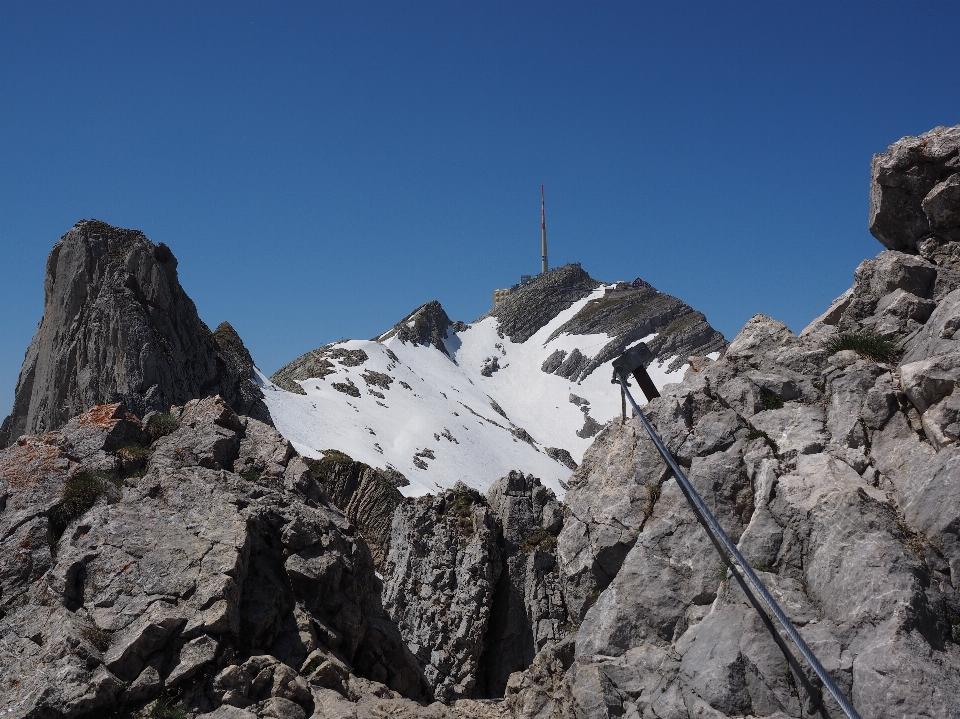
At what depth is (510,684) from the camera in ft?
40.1

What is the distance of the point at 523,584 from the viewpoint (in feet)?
60.2

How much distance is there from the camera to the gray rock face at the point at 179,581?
10094 mm

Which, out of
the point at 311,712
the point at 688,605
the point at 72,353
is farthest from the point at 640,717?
the point at 72,353

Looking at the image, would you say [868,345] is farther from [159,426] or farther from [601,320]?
[601,320]

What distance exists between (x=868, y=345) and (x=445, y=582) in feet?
36.5

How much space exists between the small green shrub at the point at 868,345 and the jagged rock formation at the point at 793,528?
4 centimetres

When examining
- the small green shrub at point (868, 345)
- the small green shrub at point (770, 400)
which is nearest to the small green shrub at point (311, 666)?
the small green shrub at point (770, 400)

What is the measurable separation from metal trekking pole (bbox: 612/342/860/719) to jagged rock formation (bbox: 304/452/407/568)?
25789 mm

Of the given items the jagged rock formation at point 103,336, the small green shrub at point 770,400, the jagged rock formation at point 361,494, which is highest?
the jagged rock formation at point 103,336

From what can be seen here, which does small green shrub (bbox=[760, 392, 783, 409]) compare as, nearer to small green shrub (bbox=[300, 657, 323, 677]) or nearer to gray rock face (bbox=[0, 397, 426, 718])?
gray rock face (bbox=[0, 397, 426, 718])

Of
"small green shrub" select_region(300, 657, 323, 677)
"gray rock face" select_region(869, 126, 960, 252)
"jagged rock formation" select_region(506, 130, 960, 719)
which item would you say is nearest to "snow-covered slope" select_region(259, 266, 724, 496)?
"jagged rock formation" select_region(506, 130, 960, 719)

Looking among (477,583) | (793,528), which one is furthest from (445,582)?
(793,528)

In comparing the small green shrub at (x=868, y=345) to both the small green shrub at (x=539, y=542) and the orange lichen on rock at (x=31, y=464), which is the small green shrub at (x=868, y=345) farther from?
the orange lichen on rock at (x=31, y=464)

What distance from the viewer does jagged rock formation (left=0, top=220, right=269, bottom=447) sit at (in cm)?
4194
